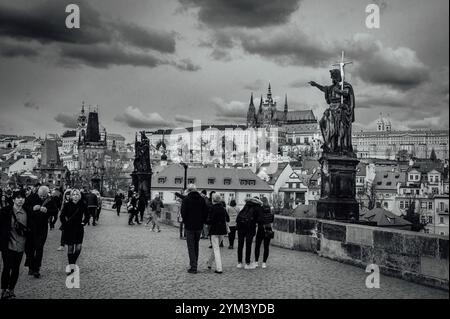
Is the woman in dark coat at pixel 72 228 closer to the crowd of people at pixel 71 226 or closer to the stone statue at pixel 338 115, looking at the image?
the crowd of people at pixel 71 226

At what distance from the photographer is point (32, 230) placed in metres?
8.44

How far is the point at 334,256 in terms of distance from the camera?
33.5 ft

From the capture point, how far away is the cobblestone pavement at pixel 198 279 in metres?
7.05

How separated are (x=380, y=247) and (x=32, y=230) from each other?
577 centimetres

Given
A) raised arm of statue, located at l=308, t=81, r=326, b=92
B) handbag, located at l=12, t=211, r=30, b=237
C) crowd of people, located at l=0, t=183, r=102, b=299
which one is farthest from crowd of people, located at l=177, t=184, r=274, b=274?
raised arm of statue, located at l=308, t=81, r=326, b=92

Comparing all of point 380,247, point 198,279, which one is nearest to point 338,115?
point 380,247

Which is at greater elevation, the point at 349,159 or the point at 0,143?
the point at 0,143

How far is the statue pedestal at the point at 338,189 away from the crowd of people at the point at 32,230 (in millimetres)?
5605

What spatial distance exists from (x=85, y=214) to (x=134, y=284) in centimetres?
175

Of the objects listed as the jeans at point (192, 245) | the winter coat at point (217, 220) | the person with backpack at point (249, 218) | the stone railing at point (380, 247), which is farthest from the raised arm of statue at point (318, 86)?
the jeans at point (192, 245)

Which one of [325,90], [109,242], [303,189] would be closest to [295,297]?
[325,90]

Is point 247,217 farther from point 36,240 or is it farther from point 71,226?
point 36,240

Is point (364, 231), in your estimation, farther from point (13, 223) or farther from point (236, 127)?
point (236, 127)

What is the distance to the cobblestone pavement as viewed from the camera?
705 cm
